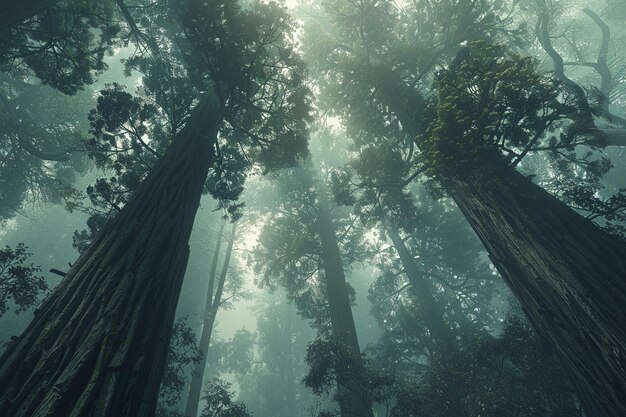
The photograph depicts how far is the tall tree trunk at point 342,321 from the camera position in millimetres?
8039

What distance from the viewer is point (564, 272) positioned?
122 inches

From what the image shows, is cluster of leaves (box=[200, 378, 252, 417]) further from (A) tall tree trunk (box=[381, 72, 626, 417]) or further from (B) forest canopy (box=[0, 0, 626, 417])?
(A) tall tree trunk (box=[381, 72, 626, 417])

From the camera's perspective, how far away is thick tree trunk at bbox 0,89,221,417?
5.23 feet

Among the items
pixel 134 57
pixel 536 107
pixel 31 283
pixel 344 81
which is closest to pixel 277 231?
pixel 344 81

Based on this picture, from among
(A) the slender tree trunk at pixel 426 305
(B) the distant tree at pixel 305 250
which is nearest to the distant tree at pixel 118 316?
(B) the distant tree at pixel 305 250

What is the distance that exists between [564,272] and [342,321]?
34.7 ft

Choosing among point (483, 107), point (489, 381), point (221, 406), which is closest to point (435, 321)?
point (489, 381)

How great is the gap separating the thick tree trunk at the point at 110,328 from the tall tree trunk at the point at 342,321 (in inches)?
252

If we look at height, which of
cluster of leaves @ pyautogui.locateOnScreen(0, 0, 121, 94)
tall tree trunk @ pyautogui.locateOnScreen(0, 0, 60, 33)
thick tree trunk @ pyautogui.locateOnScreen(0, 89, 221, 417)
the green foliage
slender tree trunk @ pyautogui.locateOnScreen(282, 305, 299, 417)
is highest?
slender tree trunk @ pyautogui.locateOnScreen(282, 305, 299, 417)

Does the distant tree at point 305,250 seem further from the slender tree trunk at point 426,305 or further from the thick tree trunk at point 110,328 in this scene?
the thick tree trunk at point 110,328

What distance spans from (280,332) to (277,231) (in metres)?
25.4

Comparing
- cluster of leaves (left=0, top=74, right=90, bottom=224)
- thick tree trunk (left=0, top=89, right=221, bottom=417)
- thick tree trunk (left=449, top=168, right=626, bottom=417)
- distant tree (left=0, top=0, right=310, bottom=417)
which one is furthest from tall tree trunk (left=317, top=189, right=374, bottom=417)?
cluster of leaves (left=0, top=74, right=90, bottom=224)

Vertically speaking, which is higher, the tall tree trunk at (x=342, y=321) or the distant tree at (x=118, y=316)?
the tall tree trunk at (x=342, y=321)

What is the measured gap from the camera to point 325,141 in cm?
1912
